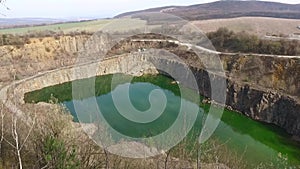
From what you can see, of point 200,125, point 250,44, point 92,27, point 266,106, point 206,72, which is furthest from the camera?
point 92,27

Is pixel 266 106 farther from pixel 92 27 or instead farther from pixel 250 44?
pixel 92 27

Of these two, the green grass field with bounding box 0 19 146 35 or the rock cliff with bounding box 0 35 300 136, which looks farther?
the green grass field with bounding box 0 19 146 35

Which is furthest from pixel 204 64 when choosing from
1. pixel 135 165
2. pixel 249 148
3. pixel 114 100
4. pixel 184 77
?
pixel 135 165

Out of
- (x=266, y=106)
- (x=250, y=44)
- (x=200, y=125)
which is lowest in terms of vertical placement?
(x=266, y=106)

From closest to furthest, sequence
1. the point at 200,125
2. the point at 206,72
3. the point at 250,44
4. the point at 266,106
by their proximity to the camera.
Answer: the point at 200,125
the point at 266,106
the point at 206,72
the point at 250,44

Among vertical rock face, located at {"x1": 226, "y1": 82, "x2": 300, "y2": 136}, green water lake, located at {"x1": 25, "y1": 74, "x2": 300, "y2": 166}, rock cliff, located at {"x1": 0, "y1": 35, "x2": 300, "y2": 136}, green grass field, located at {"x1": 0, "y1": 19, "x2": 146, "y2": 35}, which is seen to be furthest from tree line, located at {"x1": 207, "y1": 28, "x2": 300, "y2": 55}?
green grass field, located at {"x1": 0, "y1": 19, "x2": 146, "y2": 35}

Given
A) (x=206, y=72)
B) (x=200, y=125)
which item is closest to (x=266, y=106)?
(x=200, y=125)

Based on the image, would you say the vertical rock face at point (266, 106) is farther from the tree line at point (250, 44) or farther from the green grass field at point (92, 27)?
the green grass field at point (92, 27)

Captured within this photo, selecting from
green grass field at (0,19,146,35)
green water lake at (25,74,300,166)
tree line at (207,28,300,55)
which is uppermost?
tree line at (207,28,300,55)

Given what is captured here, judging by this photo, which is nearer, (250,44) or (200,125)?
(200,125)

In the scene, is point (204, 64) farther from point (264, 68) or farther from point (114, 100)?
point (114, 100)

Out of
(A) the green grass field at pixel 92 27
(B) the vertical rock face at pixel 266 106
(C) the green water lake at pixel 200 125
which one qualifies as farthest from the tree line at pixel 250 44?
(A) the green grass field at pixel 92 27

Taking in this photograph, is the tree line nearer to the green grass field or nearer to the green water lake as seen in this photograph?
the green water lake
